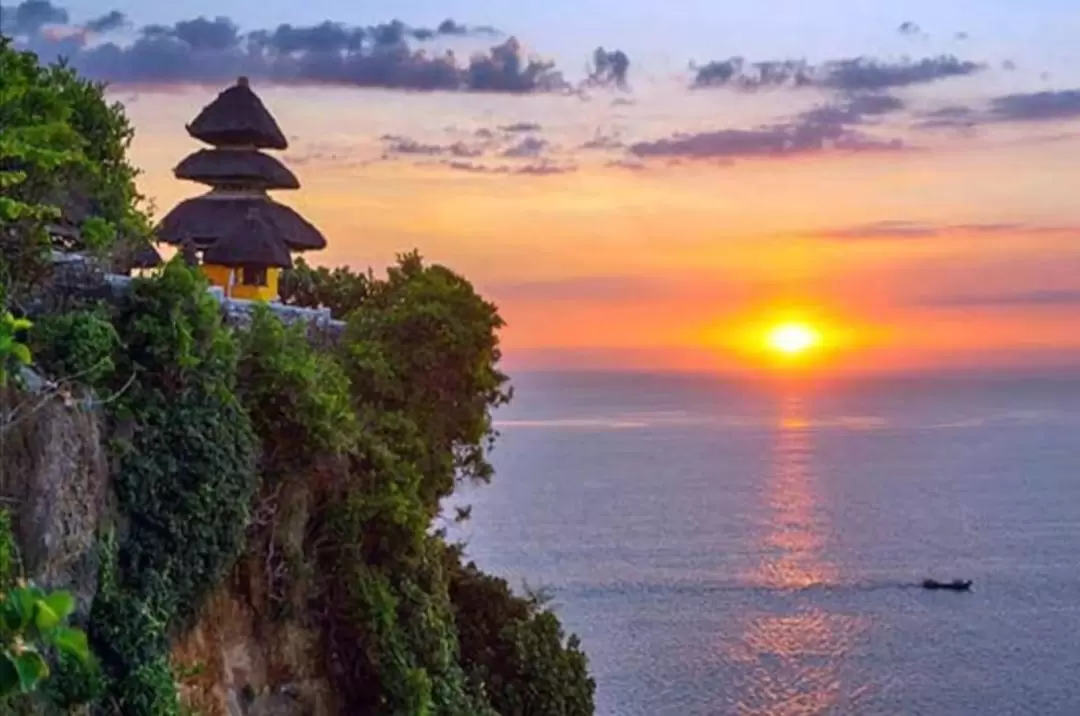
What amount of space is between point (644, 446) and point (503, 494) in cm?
5903

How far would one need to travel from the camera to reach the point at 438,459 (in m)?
23.7

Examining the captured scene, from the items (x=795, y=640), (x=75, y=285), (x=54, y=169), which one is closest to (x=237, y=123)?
(x=54, y=169)

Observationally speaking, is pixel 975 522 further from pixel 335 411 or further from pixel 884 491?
pixel 335 411

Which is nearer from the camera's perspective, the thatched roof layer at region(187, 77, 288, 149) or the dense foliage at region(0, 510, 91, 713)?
the dense foliage at region(0, 510, 91, 713)

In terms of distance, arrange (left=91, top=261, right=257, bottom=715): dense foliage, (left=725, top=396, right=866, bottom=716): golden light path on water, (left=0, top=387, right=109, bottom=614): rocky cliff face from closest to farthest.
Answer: (left=0, top=387, right=109, bottom=614): rocky cliff face → (left=91, top=261, right=257, bottom=715): dense foliage → (left=725, top=396, right=866, bottom=716): golden light path on water

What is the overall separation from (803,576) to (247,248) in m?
56.8

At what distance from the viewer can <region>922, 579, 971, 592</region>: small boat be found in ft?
230

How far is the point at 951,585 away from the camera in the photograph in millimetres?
70375

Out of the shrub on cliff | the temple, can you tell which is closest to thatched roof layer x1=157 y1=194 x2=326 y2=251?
the temple

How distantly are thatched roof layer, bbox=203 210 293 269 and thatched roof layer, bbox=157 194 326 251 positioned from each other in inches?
5.1

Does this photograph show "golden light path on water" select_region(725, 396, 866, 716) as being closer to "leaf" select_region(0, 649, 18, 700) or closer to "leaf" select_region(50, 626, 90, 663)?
"leaf" select_region(50, 626, 90, 663)

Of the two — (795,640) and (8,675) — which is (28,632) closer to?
(8,675)

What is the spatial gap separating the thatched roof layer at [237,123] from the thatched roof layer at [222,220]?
3.44 ft

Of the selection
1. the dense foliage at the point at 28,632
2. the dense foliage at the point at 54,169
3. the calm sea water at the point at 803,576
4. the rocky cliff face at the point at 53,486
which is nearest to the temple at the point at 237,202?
the dense foliage at the point at 54,169
